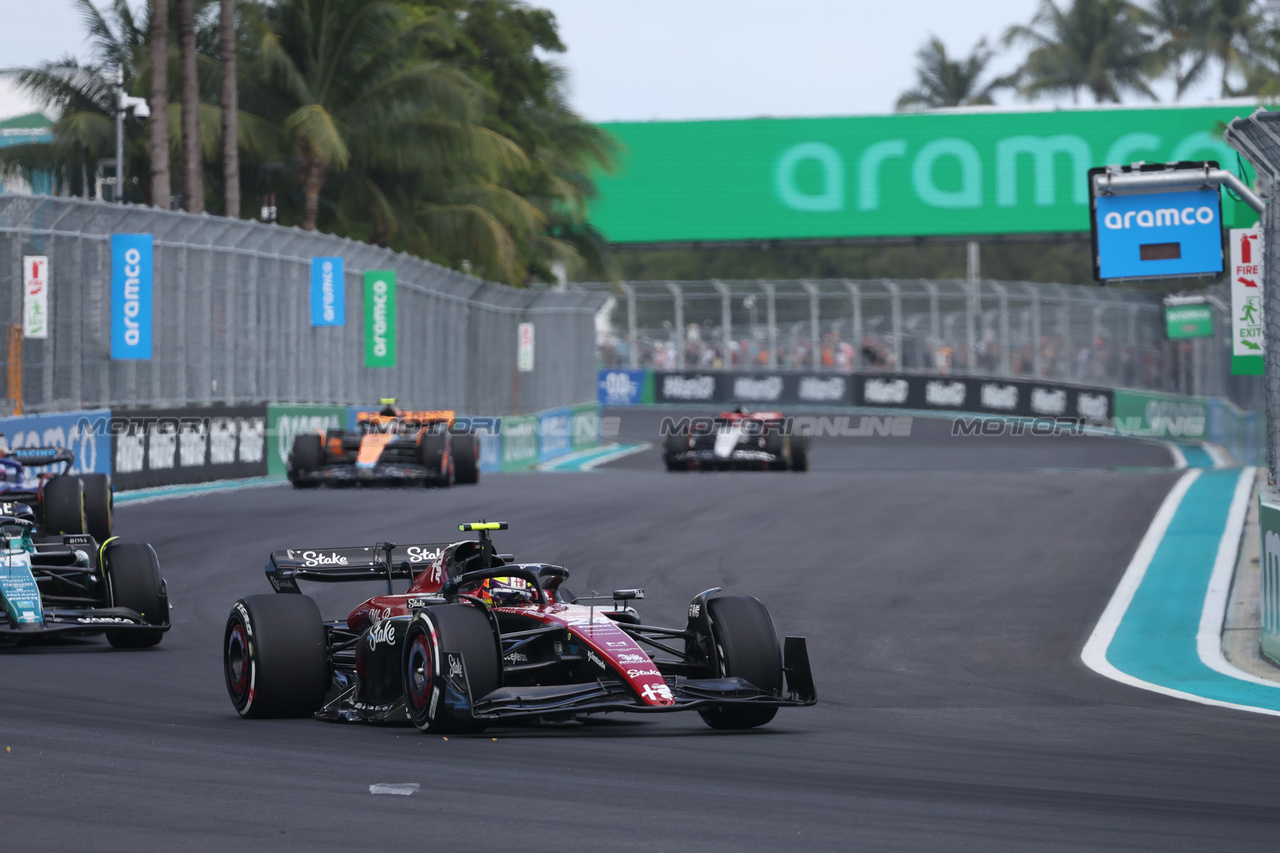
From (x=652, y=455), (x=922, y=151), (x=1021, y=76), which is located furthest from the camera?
(x=1021, y=76)

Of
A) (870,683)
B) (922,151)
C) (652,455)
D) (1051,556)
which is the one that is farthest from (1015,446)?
(870,683)

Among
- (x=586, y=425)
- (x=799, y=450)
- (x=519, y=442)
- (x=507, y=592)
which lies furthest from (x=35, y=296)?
(x=586, y=425)

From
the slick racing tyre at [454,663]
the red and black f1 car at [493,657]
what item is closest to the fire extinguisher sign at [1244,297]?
the red and black f1 car at [493,657]

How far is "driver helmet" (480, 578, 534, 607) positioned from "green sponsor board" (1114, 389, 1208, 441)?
107 ft

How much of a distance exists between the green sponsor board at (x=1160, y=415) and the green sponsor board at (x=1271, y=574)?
93.5 feet

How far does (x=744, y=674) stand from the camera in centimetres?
762

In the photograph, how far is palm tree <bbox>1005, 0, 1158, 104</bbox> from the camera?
61156 millimetres

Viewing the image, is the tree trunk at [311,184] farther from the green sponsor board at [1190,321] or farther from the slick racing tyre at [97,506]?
the slick racing tyre at [97,506]

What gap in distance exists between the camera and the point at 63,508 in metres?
13.3

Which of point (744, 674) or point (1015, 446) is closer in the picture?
point (744, 674)

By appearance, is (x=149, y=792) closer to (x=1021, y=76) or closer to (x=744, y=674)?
(x=744, y=674)

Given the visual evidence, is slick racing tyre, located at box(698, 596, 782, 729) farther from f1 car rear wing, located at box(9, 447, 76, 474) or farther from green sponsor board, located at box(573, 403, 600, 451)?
green sponsor board, located at box(573, 403, 600, 451)

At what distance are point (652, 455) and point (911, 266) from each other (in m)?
33.4

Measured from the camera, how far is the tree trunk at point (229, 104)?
91.6 ft
